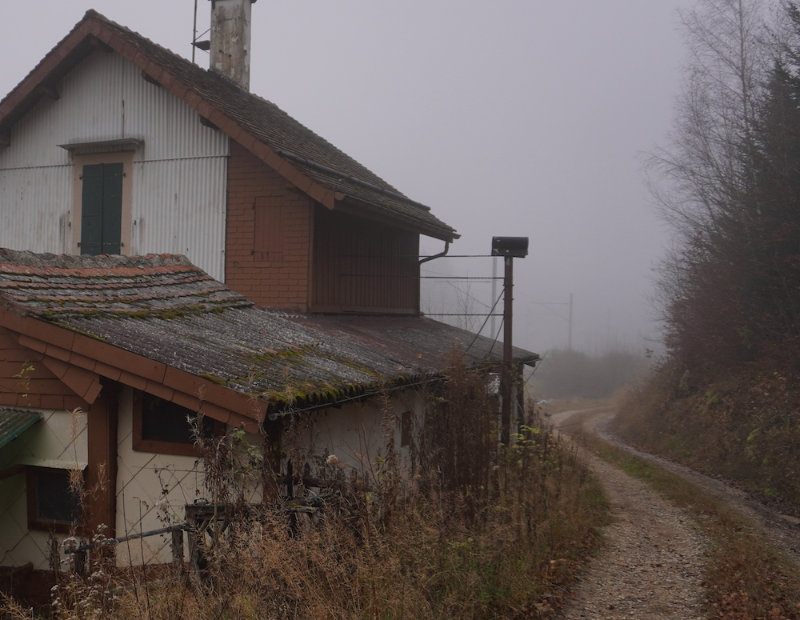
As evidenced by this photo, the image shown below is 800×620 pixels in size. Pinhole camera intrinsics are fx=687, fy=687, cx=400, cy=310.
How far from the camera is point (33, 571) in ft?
21.3

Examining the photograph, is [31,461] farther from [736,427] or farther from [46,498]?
[736,427]

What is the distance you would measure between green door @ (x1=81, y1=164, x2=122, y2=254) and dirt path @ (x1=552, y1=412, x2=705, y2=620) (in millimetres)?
9971

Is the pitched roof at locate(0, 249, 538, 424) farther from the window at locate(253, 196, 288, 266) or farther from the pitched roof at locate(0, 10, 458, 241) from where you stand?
the pitched roof at locate(0, 10, 458, 241)

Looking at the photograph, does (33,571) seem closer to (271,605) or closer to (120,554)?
(120,554)

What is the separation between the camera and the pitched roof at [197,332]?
19.4 feet

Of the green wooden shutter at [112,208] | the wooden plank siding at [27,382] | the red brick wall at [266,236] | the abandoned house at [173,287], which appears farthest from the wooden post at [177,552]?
the green wooden shutter at [112,208]

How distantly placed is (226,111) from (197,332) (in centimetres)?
569

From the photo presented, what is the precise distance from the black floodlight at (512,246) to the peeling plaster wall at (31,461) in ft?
25.3

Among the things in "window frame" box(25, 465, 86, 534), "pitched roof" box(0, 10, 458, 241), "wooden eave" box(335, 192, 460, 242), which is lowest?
"window frame" box(25, 465, 86, 534)

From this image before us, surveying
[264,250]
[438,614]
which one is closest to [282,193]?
[264,250]

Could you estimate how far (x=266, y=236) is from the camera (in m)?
11.8

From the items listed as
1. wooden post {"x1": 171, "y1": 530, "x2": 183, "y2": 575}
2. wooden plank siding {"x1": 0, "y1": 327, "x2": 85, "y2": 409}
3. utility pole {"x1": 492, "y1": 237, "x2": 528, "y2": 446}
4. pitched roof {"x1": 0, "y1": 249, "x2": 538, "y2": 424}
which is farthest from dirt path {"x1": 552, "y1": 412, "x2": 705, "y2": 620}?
wooden plank siding {"x1": 0, "y1": 327, "x2": 85, "y2": 409}

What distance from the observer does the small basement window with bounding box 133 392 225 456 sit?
6.14 meters

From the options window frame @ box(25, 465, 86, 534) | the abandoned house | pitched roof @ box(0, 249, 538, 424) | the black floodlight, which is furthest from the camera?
the black floodlight
